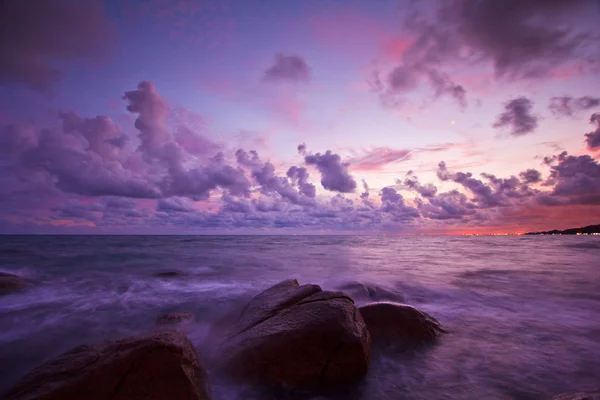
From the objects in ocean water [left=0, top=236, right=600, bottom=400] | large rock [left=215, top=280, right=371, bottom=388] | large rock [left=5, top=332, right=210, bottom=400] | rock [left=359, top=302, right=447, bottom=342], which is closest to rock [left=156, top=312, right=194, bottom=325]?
ocean water [left=0, top=236, right=600, bottom=400]

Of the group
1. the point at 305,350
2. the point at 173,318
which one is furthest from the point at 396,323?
the point at 173,318

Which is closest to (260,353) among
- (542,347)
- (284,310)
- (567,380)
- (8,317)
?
(284,310)

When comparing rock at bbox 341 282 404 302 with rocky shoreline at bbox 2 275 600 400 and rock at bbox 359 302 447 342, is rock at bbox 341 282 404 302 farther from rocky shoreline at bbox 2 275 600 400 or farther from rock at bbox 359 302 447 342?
rock at bbox 359 302 447 342

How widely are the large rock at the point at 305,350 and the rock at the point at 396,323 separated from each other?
0.97 m

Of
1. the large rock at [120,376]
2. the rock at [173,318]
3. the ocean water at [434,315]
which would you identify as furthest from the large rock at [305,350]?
the rock at [173,318]

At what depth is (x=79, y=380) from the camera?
3.07m

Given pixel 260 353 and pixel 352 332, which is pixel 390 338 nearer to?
pixel 352 332

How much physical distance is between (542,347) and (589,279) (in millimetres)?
11106

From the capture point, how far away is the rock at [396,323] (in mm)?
5574

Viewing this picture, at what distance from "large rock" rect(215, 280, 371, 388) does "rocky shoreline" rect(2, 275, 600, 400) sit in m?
0.01

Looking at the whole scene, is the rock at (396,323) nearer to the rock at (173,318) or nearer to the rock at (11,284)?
the rock at (173,318)

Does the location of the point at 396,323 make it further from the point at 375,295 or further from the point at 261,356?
the point at 375,295

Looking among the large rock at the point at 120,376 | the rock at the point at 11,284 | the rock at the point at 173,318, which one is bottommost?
the rock at the point at 173,318

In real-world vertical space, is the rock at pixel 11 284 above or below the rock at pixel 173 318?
above
